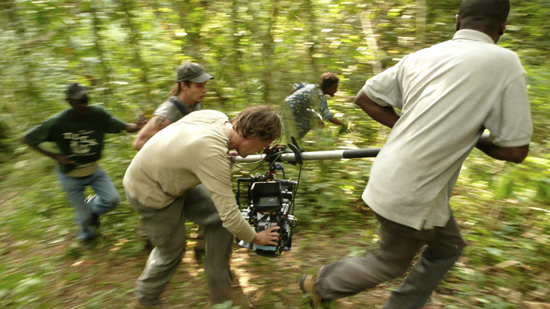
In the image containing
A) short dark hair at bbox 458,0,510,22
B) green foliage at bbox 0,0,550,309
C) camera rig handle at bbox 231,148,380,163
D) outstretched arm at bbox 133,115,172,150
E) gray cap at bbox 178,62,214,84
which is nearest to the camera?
short dark hair at bbox 458,0,510,22

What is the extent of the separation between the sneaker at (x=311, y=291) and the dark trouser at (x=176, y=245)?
2.23 ft

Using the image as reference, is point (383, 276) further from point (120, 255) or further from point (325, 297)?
point (120, 255)

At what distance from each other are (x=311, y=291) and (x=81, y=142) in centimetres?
326

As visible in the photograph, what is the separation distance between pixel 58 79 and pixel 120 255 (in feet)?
9.56

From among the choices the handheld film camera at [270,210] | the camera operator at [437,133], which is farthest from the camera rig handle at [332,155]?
the camera operator at [437,133]

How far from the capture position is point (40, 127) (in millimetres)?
4543

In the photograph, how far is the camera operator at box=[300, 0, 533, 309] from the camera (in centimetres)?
212

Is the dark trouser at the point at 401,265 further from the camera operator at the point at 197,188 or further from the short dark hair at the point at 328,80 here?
the short dark hair at the point at 328,80

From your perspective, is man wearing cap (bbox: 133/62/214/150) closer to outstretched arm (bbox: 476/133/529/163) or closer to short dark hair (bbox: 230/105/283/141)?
short dark hair (bbox: 230/105/283/141)

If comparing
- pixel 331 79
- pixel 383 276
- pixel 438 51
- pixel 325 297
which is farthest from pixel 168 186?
pixel 331 79

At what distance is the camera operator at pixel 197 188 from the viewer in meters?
2.73

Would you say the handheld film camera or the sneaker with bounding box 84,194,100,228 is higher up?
the handheld film camera

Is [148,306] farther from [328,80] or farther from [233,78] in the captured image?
[328,80]

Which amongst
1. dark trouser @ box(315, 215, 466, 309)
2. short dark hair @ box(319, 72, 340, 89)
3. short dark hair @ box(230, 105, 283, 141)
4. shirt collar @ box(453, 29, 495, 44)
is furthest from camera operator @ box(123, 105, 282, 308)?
short dark hair @ box(319, 72, 340, 89)
